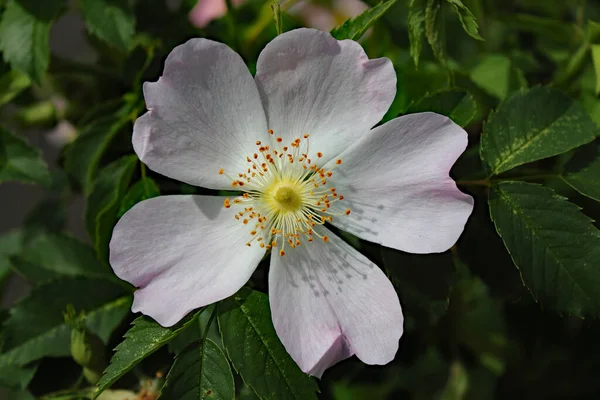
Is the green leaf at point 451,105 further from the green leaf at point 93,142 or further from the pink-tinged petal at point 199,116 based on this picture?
the green leaf at point 93,142

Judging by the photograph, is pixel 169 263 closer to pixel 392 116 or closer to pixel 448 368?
pixel 392 116

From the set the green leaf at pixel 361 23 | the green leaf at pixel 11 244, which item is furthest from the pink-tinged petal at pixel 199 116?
the green leaf at pixel 11 244

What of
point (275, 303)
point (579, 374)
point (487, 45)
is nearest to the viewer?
point (275, 303)

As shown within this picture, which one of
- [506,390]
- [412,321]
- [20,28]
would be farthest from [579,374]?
[20,28]

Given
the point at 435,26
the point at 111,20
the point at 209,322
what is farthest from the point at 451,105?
the point at 111,20

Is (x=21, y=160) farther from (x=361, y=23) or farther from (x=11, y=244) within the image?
(x=361, y=23)

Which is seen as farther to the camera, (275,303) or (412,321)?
(412,321)

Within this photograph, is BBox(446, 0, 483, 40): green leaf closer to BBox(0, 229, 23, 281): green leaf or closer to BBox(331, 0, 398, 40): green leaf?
BBox(331, 0, 398, 40): green leaf
